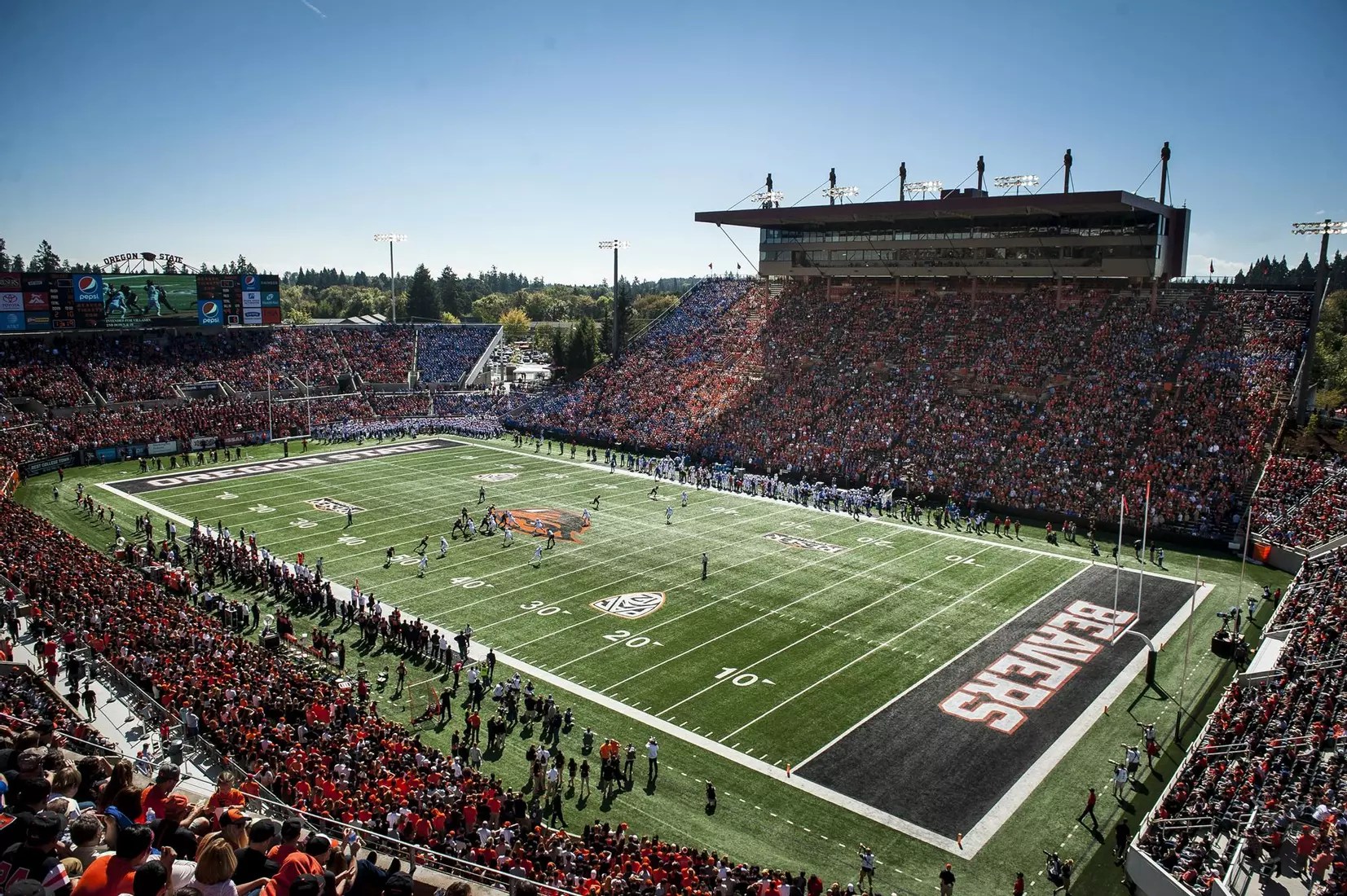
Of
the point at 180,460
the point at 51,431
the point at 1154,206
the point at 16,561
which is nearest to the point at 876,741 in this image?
the point at 16,561

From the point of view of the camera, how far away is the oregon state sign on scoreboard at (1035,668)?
19625 millimetres

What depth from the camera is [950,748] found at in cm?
1812

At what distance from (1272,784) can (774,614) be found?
12406mm

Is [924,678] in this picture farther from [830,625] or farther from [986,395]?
[986,395]

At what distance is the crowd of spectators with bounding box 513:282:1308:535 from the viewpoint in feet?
119

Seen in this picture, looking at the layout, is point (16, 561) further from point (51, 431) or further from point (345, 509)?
point (51, 431)

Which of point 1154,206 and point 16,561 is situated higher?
point 1154,206

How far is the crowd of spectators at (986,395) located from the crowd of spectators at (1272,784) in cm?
1603

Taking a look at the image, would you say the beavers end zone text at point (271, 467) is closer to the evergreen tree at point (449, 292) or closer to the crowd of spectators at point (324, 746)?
the crowd of spectators at point (324, 746)

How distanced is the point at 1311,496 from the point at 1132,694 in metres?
15.9

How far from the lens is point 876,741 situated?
18.3 m

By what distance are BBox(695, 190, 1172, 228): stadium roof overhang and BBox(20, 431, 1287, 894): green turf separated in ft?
59.5

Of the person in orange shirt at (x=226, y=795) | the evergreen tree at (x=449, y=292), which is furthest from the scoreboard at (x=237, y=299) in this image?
the evergreen tree at (x=449, y=292)

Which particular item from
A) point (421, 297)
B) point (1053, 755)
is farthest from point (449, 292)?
point (1053, 755)
